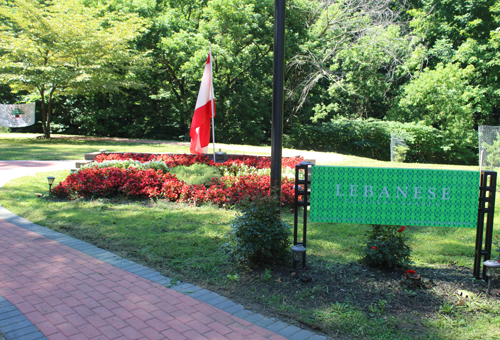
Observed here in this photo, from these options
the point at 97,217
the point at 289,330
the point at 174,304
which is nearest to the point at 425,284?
the point at 289,330

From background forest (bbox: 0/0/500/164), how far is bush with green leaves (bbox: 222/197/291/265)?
18767 mm

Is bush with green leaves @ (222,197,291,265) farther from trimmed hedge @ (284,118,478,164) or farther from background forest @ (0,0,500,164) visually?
trimmed hedge @ (284,118,478,164)

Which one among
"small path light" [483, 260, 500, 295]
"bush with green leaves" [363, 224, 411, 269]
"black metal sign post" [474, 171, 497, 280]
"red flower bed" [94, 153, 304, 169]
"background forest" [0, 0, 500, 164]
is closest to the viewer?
"small path light" [483, 260, 500, 295]

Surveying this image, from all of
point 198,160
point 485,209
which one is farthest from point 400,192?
point 198,160

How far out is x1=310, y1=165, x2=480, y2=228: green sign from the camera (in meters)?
3.69

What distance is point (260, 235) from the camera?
12.8 feet

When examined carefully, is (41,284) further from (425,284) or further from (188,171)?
(188,171)

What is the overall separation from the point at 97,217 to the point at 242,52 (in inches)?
823

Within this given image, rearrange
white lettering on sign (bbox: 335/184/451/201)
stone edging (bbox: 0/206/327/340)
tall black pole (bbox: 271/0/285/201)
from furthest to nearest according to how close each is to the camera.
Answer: tall black pole (bbox: 271/0/285/201) → white lettering on sign (bbox: 335/184/451/201) → stone edging (bbox: 0/206/327/340)

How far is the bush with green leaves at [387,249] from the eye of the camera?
386 centimetres

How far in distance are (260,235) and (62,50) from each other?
21280 millimetres

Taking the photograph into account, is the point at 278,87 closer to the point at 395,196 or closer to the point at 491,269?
the point at 395,196

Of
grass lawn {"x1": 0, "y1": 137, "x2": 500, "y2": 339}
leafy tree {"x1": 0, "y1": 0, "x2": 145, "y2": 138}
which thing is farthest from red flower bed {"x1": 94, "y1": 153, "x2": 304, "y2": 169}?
leafy tree {"x1": 0, "y1": 0, "x2": 145, "y2": 138}

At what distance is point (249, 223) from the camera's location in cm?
396
